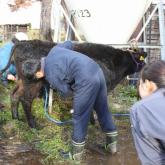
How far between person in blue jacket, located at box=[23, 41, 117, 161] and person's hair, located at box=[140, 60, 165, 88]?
2344 millimetres

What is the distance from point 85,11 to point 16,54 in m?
2.17

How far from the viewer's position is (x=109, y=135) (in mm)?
5914

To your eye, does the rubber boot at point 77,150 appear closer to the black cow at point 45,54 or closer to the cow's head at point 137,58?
the black cow at point 45,54

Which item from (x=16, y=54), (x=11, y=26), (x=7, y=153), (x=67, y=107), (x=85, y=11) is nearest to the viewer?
(x=7, y=153)

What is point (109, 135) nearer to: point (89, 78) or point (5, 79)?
point (89, 78)

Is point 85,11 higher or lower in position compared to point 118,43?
higher

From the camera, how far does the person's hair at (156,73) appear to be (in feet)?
9.51

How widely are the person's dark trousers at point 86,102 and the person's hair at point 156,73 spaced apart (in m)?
2.35

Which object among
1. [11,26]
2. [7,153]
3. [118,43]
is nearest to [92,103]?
[7,153]

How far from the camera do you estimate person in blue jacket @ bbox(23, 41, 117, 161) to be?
5.31 m

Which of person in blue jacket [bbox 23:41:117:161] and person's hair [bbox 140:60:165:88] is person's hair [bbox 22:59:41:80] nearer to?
person in blue jacket [bbox 23:41:117:161]

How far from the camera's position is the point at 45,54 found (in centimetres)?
677

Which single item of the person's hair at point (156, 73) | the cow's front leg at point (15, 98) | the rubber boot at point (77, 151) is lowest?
the rubber boot at point (77, 151)

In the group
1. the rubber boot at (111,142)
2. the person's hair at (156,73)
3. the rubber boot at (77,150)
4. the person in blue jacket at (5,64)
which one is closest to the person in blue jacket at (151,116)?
the person's hair at (156,73)
